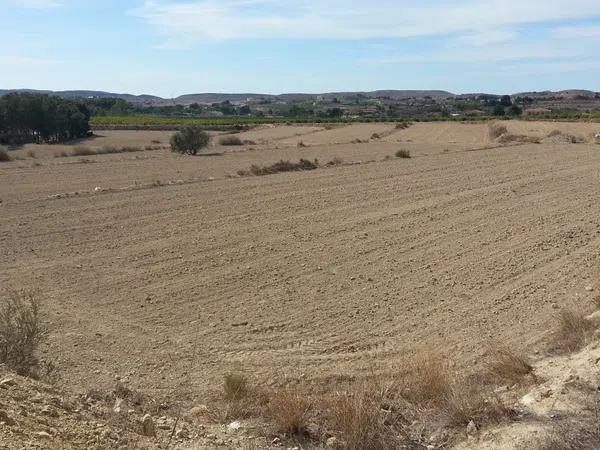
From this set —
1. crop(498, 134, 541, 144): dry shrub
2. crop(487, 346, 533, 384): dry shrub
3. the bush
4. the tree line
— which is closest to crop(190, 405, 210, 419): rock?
crop(487, 346, 533, 384): dry shrub

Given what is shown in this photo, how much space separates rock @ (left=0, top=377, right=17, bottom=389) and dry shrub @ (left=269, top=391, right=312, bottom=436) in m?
2.64

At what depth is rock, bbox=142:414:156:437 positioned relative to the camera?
21.6 ft

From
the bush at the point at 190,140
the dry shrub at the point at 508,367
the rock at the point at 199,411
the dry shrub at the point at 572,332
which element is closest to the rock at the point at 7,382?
the rock at the point at 199,411

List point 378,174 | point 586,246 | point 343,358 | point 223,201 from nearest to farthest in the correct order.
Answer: point 343,358
point 586,246
point 223,201
point 378,174

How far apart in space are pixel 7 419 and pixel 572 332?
26.3ft

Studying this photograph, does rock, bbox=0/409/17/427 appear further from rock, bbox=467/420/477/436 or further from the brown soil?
rock, bbox=467/420/477/436

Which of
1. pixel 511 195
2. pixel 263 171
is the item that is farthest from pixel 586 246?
pixel 263 171

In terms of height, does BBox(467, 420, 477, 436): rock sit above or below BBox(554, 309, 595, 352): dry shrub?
above

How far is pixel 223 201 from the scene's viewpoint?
26109 mm

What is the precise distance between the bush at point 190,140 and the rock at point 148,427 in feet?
158

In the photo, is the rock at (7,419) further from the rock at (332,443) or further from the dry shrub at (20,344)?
the rock at (332,443)

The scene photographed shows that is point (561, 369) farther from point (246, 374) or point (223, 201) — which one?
point (223, 201)

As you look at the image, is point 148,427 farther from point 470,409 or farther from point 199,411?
point 470,409

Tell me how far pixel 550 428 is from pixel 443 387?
1699mm
